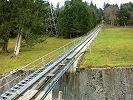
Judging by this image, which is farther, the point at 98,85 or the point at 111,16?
the point at 111,16

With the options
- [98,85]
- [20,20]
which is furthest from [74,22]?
[98,85]

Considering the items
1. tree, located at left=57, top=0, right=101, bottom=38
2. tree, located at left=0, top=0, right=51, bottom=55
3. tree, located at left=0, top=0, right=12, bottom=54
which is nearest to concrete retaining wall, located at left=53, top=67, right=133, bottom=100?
tree, located at left=0, top=0, right=51, bottom=55

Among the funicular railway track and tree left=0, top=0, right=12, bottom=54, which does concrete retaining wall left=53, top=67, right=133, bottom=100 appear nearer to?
the funicular railway track

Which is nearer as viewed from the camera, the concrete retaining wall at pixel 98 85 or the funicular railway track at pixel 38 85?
the funicular railway track at pixel 38 85

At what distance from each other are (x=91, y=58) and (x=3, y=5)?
14.4 metres

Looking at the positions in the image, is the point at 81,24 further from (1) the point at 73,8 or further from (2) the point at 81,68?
(2) the point at 81,68

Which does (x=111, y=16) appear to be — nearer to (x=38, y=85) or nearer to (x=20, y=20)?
(x=20, y=20)

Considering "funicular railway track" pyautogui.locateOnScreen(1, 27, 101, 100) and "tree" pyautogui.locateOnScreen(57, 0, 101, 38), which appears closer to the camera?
"funicular railway track" pyautogui.locateOnScreen(1, 27, 101, 100)

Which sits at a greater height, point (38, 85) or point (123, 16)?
point (123, 16)

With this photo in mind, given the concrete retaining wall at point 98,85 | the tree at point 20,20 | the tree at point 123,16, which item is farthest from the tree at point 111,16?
the concrete retaining wall at point 98,85

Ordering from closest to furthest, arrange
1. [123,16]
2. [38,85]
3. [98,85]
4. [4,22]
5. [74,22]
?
[38,85]
[98,85]
[4,22]
[74,22]
[123,16]

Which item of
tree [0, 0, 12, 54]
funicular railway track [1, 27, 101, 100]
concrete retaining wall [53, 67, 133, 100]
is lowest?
concrete retaining wall [53, 67, 133, 100]

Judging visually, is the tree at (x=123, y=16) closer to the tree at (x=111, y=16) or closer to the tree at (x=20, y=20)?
the tree at (x=111, y=16)

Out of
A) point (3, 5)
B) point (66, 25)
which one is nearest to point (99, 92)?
point (3, 5)
